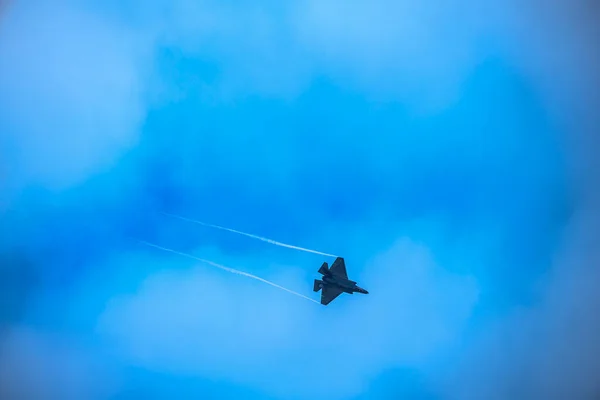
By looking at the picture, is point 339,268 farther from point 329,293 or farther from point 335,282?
point 329,293

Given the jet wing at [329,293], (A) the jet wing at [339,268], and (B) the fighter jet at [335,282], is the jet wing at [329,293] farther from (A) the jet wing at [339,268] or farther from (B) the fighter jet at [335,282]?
(A) the jet wing at [339,268]

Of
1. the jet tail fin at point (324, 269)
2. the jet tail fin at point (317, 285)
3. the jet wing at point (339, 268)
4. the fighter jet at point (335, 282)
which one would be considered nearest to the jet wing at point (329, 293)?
the fighter jet at point (335, 282)

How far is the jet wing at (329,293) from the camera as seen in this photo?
598 inches

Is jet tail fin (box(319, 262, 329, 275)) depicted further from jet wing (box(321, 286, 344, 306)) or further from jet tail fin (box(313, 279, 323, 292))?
jet wing (box(321, 286, 344, 306))

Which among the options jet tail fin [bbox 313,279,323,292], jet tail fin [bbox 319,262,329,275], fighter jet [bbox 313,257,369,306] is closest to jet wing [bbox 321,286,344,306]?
fighter jet [bbox 313,257,369,306]

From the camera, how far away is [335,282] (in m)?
15.0

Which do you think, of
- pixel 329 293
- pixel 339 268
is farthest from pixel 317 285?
pixel 339 268

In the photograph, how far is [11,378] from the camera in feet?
48.2

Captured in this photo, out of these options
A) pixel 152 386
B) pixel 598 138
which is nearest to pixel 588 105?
pixel 598 138

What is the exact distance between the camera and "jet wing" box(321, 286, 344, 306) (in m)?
15.2

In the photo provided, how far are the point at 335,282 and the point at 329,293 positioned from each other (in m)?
0.57

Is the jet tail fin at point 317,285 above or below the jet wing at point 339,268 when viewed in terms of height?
below

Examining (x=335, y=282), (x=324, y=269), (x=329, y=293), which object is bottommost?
(x=329, y=293)

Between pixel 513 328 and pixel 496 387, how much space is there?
253 centimetres
